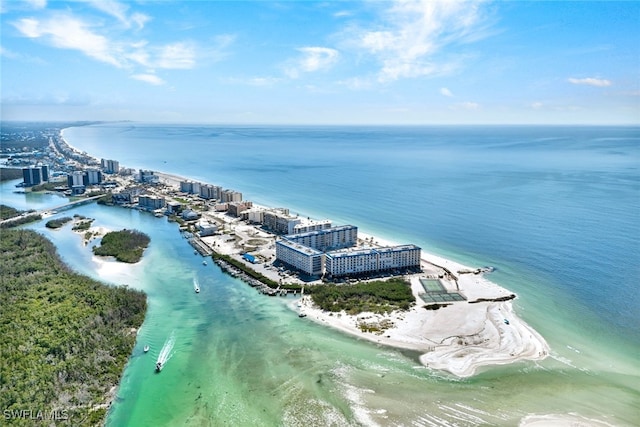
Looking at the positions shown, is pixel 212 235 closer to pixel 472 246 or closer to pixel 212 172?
pixel 472 246

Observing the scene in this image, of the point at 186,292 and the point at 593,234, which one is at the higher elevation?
the point at 593,234

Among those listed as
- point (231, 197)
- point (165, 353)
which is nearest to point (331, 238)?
point (165, 353)

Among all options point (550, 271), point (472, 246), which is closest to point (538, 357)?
point (550, 271)

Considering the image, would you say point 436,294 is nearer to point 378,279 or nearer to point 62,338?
point 378,279

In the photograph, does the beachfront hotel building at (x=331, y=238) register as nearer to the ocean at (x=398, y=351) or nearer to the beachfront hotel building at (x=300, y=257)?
the beachfront hotel building at (x=300, y=257)

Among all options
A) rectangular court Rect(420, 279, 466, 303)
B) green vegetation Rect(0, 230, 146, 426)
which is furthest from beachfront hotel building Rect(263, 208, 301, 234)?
green vegetation Rect(0, 230, 146, 426)

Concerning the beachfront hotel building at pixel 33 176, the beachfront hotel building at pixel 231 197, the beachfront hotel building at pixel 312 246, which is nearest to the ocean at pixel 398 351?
the beachfront hotel building at pixel 231 197
